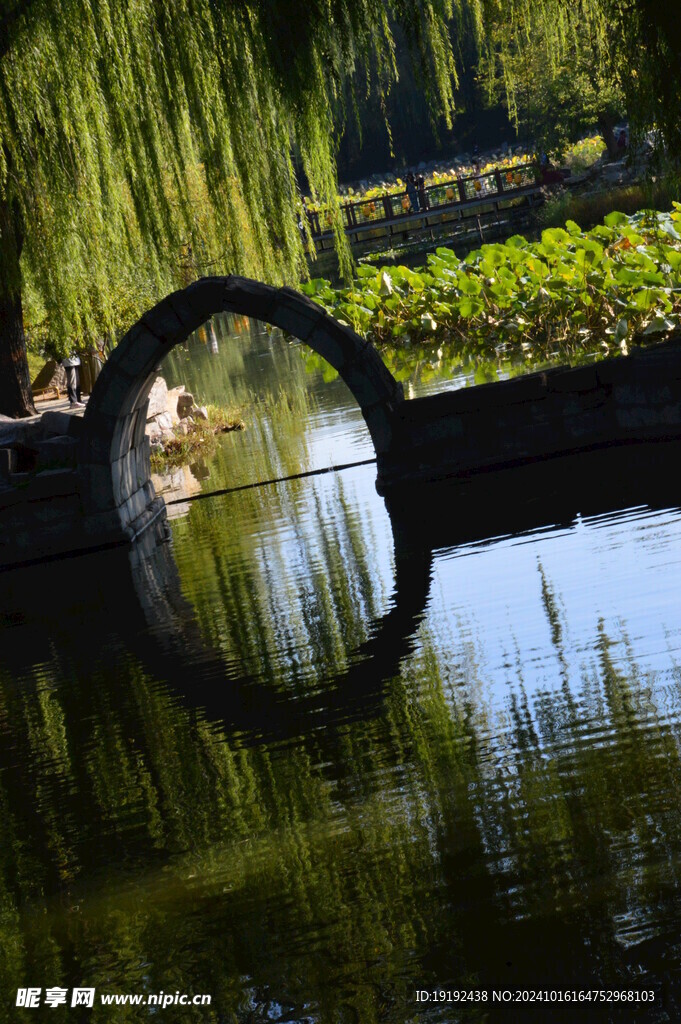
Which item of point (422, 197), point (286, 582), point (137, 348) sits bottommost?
point (286, 582)

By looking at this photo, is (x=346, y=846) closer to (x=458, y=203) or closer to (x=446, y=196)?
(x=458, y=203)

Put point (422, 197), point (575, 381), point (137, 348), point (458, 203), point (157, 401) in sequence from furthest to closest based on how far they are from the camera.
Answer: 1. point (422, 197)
2. point (458, 203)
3. point (157, 401)
4. point (137, 348)
5. point (575, 381)

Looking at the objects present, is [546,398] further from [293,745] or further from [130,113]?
[293,745]

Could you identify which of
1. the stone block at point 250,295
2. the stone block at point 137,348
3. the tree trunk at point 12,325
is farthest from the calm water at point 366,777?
the tree trunk at point 12,325

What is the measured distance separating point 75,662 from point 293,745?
253 centimetres

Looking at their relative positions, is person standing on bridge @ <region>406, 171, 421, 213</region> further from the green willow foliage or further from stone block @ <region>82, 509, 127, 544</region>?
stone block @ <region>82, 509, 127, 544</region>

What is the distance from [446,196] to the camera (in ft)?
143

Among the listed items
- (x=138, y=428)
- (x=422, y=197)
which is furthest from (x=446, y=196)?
(x=138, y=428)

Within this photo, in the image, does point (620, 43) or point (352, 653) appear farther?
point (620, 43)

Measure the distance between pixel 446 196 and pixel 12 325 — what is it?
31874mm

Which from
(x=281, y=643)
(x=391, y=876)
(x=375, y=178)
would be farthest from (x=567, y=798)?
(x=375, y=178)

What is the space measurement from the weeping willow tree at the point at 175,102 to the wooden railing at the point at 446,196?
30.4m

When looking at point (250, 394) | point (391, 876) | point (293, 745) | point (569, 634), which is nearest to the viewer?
point (391, 876)

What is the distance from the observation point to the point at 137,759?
17.6 feet
